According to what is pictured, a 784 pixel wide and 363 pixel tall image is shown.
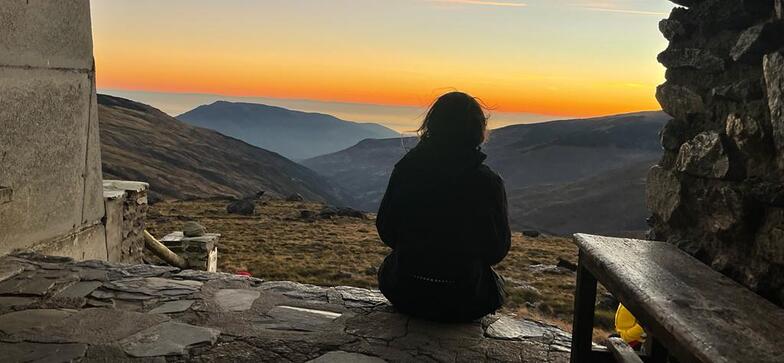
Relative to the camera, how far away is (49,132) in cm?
645

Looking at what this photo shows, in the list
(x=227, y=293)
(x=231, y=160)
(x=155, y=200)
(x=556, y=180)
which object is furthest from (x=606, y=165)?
(x=227, y=293)

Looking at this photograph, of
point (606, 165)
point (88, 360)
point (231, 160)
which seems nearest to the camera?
point (88, 360)

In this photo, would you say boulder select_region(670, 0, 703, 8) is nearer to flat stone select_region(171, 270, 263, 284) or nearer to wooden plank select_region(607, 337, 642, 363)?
wooden plank select_region(607, 337, 642, 363)

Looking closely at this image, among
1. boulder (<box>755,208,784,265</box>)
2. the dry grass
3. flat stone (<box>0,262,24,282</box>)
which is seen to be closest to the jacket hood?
boulder (<box>755,208,784,265</box>)

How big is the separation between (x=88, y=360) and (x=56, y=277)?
1.99 meters

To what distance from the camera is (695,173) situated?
3.58m

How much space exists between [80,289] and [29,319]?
77cm

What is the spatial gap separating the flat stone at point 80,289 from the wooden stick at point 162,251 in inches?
189

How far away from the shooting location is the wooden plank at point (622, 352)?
346cm

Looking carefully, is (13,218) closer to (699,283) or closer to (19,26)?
(19,26)

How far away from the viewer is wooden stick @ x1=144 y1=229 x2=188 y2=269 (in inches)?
389

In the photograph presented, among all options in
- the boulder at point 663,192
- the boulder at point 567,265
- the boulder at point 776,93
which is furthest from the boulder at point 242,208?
the boulder at point 776,93

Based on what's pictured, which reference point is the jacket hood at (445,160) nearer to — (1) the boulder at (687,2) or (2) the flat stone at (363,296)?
(2) the flat stone at (363,296)

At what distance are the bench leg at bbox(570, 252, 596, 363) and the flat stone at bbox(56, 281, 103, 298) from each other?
3.92m
